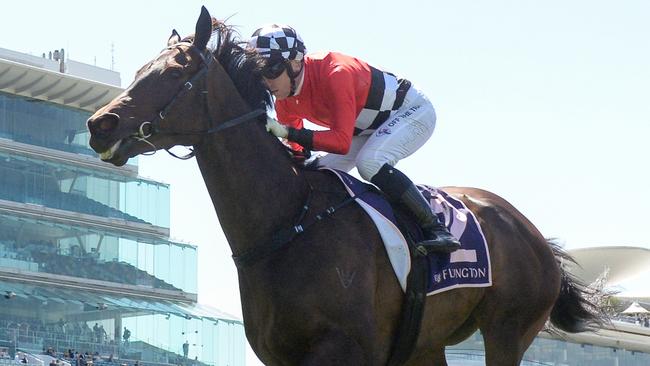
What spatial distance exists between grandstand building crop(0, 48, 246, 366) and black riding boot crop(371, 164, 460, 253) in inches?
1756

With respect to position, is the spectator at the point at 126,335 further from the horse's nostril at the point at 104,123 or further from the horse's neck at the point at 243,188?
the horse's nostril at the point at 104,123

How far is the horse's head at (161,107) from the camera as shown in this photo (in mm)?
8227

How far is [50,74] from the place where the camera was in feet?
191

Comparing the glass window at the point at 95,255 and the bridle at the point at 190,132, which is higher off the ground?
the glass window at the point at 95,255

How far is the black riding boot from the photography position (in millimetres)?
9117

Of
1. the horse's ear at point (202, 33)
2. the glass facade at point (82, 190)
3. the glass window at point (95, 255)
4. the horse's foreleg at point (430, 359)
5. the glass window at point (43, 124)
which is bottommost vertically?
the horse's foreleg at point (430, 359)

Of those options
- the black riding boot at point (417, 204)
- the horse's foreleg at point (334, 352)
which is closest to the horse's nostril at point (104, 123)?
the horse's foreleg at point (334, 352)

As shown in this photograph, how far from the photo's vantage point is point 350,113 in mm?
8930

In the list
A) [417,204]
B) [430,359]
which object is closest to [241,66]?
[417,204]

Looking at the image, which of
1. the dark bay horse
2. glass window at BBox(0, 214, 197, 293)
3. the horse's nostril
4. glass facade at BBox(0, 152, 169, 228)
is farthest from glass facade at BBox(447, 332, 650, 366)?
the horse's nostril

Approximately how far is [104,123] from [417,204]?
2094 millimetres

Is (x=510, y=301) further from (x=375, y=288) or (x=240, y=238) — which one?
(x=240, y=238)

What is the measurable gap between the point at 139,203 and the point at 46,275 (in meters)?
7.41

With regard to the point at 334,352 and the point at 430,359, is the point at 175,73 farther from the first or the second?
the point at 430,359
